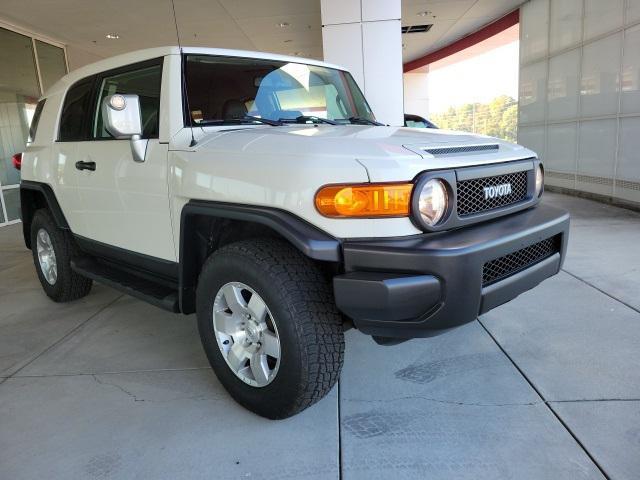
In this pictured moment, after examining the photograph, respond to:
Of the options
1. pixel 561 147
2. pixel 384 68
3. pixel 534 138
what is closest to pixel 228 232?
pixel 384 68

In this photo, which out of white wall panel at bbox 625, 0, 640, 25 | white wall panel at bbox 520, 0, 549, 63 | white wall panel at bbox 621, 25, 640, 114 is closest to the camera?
white wall panel at bbox 625, 0, 640, 25

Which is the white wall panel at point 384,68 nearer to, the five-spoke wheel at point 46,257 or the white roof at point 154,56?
the white roof at point 154,56

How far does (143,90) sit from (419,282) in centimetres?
218

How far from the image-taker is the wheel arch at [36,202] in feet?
12.9

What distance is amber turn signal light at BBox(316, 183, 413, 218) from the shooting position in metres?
1.96

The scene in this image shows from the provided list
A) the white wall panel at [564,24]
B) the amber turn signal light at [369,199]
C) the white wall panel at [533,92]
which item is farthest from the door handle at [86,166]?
the white wall panel at [533,92]

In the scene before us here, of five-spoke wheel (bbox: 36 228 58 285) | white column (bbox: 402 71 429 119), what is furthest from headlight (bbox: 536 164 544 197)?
white column (bbox: 402 71 429 119)

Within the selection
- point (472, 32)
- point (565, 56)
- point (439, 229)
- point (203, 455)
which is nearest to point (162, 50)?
point (439, 229)

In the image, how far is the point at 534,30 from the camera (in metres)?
11.2

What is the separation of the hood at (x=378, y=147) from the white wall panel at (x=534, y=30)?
9783 millimetres

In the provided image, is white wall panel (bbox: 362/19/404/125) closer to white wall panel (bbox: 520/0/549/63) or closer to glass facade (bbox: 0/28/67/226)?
white wall panel (bbox: 520/0/549/63)

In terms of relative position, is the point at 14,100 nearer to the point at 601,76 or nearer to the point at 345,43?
the point at 345,43

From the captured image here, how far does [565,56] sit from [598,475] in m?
10.0

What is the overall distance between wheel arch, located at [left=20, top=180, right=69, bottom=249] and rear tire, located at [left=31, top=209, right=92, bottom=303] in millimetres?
118
